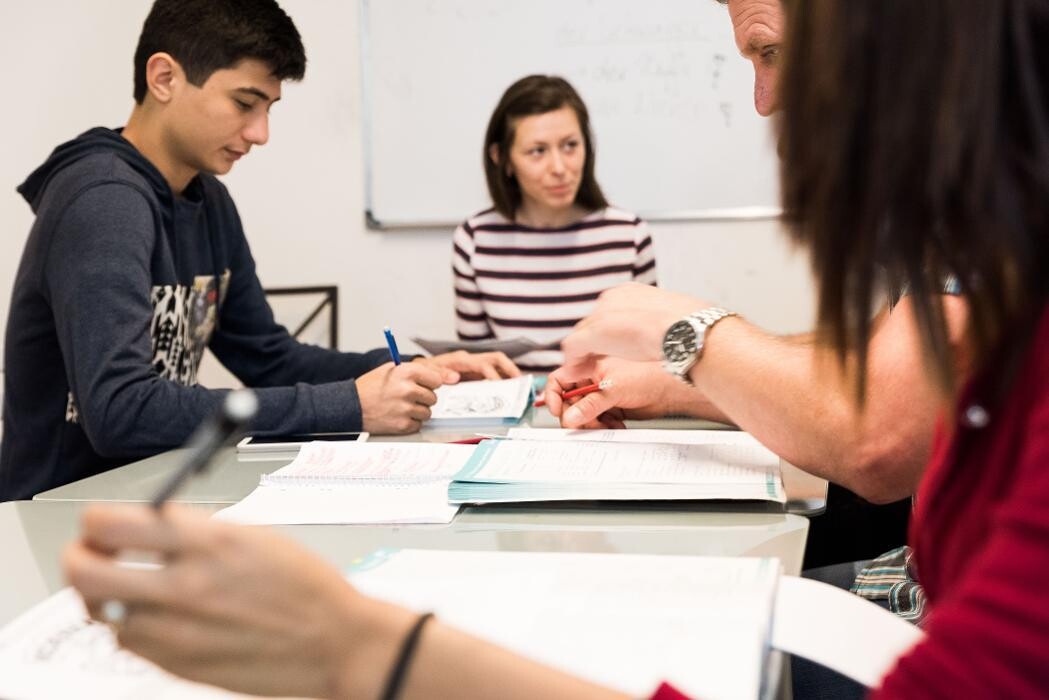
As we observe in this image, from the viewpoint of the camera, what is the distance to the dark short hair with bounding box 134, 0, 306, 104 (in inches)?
72.8

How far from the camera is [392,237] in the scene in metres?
3.12

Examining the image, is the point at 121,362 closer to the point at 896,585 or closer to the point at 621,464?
the point at 621,464

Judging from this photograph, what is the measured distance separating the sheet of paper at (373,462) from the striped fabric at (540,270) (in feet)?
4.47

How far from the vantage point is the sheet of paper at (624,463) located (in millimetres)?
Result: 1095

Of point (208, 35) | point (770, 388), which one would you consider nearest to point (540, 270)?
point (208, 35)

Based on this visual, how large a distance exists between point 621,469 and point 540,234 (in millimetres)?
1634

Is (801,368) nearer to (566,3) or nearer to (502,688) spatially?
(502,688)

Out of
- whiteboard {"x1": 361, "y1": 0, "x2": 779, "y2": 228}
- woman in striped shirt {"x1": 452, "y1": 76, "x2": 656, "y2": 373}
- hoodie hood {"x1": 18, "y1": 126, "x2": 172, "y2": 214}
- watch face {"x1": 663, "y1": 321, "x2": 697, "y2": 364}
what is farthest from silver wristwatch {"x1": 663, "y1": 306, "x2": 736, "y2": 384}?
whiteboard {"x1": 361, "y1": 0, "x2": 779, "y2": 228}

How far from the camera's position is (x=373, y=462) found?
4.01 ft

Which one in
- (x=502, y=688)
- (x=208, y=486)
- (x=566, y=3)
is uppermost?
(x=566, y=3)

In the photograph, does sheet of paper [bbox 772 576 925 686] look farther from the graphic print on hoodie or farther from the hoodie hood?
the hoodie hood

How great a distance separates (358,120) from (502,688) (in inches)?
107

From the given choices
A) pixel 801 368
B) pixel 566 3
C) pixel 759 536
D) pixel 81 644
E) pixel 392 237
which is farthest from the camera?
pixel 392 237

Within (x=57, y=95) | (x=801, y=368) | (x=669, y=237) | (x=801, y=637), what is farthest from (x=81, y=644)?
(x=57, y=95)
